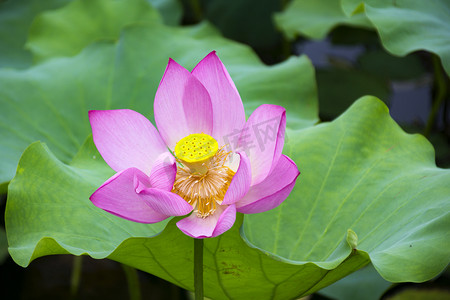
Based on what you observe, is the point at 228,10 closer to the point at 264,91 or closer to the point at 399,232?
the point at 264,91

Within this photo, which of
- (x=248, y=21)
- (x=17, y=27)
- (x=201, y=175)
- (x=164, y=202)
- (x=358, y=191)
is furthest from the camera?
(x=248, y=21)

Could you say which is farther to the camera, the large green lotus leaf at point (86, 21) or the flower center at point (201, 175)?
the large green lotus leaf at point (86, 21)

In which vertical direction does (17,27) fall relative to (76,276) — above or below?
above

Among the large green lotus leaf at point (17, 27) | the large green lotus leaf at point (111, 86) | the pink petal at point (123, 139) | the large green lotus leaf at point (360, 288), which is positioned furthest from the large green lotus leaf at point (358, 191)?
the large green lotus leaf at point (17, 27)

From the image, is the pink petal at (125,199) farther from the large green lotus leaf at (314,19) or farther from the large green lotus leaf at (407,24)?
the large green lotus leaf at (314,19)

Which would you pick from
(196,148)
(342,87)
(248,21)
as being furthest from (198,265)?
(248,21)

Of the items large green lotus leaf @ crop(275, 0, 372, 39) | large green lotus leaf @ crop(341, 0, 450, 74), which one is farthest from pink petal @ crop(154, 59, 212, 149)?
large green lotus leaf @ crop(275, 0, 372, 39)

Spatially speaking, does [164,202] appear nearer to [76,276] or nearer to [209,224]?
[209,224]
